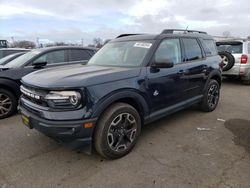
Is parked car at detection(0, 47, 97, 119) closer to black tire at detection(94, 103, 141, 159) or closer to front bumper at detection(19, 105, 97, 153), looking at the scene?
front bumper at detection(19, 105, 97, 153)

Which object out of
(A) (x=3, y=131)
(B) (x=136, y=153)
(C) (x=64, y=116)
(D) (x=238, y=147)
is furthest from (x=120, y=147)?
(A) (x=3, y=131)

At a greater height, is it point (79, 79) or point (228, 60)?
point (228, 60)

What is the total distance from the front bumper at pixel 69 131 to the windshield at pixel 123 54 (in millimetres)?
1303

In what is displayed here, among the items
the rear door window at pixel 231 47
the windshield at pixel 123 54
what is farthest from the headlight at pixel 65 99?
the rear door window at pixel 231 47

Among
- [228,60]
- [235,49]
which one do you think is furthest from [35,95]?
[235,49]

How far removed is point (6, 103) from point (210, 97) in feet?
15.5

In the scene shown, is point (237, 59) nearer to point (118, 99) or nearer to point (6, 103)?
point (118, 99)

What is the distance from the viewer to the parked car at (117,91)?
2518mm

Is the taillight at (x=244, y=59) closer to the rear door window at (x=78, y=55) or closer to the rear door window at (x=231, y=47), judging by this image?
the rear door window at (x=231, y=47)

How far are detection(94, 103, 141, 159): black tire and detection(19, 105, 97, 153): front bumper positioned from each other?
0.16 m

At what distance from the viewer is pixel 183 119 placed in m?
4.55

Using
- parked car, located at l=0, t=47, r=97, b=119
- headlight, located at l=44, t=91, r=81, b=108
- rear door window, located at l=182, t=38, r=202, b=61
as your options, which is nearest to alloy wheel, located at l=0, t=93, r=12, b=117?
parked car, located at l=0, t=47, r=97, b=119

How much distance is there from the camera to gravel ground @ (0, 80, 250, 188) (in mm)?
2516

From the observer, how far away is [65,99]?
98.1 inches
